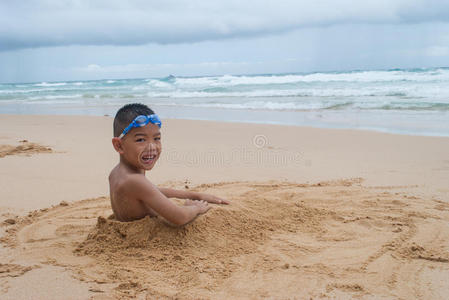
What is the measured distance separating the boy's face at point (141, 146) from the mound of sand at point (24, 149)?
4.29 meters

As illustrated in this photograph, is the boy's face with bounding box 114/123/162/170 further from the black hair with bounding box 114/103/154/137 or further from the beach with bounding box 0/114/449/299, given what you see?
the beach with bounding box 0/114/449/299

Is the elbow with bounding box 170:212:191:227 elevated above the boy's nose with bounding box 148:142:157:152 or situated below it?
below

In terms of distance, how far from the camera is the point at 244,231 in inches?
119

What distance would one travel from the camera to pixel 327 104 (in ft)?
49.7

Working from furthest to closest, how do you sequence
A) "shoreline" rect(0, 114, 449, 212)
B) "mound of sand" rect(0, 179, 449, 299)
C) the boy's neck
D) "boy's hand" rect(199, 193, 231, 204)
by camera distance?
"shoreline" rect(0, 114, 449, 212), "boy's hand" rect(199, 193, 231, 204), the boy's neck, "mound of sand" rect(0, 179, 449, 299)

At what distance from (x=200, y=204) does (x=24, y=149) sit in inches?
184

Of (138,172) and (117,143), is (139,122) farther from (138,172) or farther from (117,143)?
(138,172)

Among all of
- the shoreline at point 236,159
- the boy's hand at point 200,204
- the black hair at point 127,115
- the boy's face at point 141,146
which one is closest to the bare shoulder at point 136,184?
the boy's face at point 141,146

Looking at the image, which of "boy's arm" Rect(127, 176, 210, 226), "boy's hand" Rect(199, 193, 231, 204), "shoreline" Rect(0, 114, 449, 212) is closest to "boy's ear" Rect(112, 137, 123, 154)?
"boy's arm" Rect(127, 176, 210, 226)

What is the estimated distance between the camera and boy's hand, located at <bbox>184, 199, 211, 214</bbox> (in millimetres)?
3020

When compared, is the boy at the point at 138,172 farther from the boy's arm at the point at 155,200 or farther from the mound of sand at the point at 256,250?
the mound of sand at the point at 256,250

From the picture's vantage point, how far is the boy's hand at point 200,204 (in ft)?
9.91

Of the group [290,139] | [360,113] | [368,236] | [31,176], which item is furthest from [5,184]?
[360,113]

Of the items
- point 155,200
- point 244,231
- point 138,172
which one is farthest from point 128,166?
point 244,231
